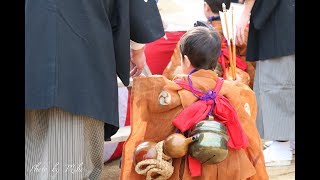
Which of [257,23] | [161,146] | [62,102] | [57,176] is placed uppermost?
[257,23]

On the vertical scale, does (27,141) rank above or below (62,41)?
below

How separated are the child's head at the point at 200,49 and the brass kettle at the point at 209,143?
1.43 feet

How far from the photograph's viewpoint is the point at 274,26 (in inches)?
153

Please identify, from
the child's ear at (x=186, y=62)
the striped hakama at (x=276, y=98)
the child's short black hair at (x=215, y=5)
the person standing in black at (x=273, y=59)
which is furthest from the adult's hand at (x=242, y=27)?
the child's ear at (x=186, y=62)

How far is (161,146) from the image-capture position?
2438 millimetres

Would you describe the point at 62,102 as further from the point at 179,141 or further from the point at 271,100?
the point at 271,100

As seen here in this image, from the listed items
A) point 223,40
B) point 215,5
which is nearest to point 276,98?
point 223,40

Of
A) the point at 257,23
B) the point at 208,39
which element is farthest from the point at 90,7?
the point at 257,23

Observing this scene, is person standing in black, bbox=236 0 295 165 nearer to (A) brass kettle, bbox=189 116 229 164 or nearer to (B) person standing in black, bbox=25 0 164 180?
(B) person standing in black, bbox=25 0 164 180

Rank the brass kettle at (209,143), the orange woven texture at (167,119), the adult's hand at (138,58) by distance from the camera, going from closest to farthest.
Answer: the brass kettle at (209,143) < the orange woven texture at (167,119) < the adult's hand at (138,58)

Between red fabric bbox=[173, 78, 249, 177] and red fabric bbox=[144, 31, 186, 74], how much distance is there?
200 cm

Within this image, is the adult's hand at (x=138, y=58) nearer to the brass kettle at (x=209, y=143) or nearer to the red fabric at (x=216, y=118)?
the red fabric at (x=216, y=118)

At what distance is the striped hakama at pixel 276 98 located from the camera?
395 centimetres
